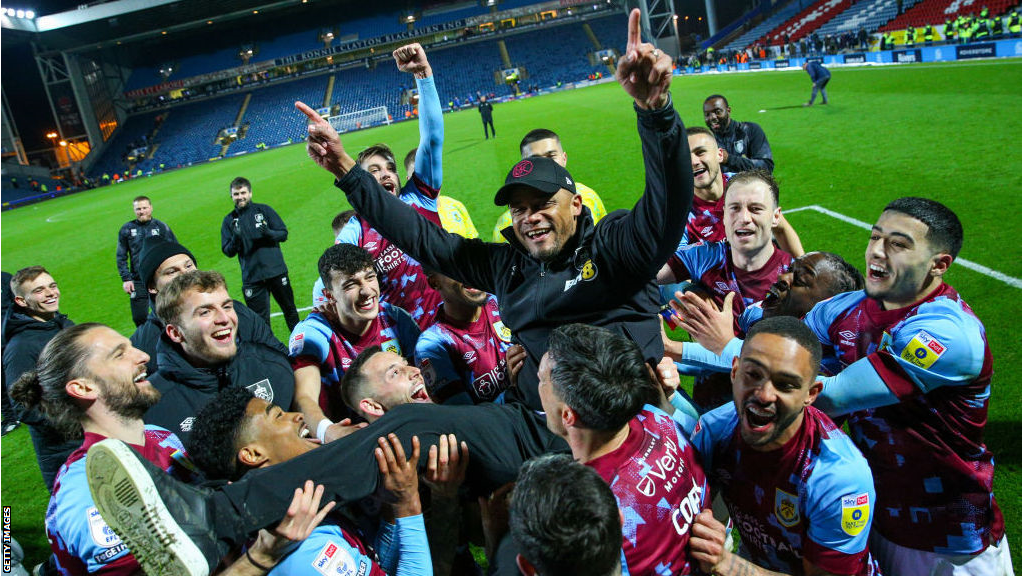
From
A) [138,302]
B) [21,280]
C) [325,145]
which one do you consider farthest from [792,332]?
[138,302]

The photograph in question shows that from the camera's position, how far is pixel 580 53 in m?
59.9

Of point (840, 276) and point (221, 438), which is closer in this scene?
point (221, 438)

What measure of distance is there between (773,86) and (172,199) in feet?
88.3

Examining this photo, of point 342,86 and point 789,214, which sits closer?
point 789,214

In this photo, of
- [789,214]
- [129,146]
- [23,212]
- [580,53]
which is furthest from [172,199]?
[580,53]

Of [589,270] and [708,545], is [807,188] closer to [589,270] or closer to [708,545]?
[589,270]

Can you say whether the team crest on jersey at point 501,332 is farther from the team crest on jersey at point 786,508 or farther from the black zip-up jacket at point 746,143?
the black zip-up jacket at point 746,143

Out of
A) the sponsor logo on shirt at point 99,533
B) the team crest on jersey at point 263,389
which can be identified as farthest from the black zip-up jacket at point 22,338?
the sponsor logo on shirt at point 99,533

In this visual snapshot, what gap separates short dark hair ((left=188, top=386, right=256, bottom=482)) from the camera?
244cm

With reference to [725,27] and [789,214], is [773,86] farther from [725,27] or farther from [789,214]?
[725,27]

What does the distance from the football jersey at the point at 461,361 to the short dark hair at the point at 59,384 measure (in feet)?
5.61

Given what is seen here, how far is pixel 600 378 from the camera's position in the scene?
80.2 inches

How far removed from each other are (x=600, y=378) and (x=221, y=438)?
5.21ft

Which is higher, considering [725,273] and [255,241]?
[255,241]
